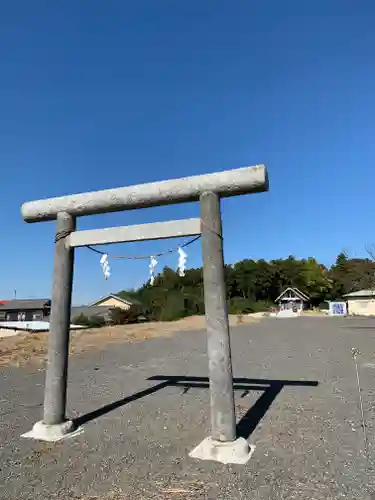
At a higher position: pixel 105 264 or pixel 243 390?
pixel 105 264

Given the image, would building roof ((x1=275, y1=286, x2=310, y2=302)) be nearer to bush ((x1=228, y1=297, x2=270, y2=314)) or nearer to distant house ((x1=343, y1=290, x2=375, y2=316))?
bush ((x1=228, y1=297, x2=270, y2=314))

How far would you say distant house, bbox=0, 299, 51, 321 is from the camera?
48531 mm

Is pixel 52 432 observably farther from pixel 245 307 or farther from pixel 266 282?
pixel 266 282

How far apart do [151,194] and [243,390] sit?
3.94 meters

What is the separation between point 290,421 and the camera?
4.80m

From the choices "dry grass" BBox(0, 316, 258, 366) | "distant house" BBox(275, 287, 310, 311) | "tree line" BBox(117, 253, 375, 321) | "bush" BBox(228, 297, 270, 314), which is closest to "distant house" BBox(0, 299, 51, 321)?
"tree line" BBox(117, 253, 375, 321)

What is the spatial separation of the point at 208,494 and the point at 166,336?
14.4 m

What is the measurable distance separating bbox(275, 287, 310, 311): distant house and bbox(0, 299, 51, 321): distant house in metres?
29.8

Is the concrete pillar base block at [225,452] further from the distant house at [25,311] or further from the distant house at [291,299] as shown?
the distant house at [291,299]

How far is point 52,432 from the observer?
4.29m

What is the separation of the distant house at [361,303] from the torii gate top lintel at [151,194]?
3714 cm

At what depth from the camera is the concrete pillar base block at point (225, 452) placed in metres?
3.53

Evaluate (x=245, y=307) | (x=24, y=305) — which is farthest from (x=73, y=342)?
(x=24, y=305)

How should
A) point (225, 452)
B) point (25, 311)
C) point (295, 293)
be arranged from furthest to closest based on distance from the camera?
point (295, 293)
point (25, 311)
point (225, 452)
